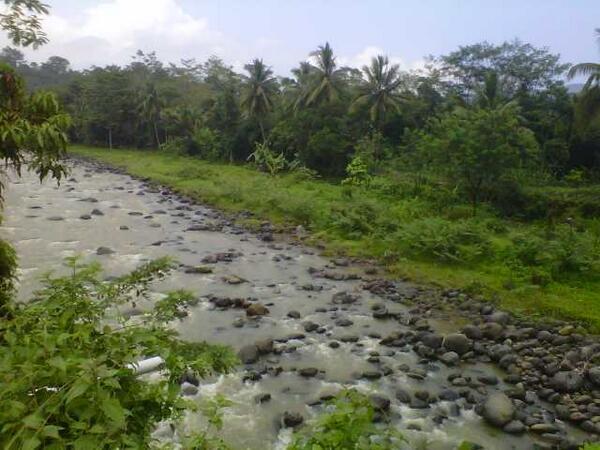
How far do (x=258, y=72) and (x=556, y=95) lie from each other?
2433 cm

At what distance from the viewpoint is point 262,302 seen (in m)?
14.1

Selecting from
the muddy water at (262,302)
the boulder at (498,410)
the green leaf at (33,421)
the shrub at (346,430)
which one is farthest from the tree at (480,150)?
the green leaf at (33,421)

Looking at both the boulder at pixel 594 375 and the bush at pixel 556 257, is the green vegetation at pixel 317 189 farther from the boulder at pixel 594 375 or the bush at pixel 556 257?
the boulder at pixel 594 375

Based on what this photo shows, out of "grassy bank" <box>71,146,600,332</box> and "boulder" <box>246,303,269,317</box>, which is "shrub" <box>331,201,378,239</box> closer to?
"grassy bank" <box>71,146,600,332</box>

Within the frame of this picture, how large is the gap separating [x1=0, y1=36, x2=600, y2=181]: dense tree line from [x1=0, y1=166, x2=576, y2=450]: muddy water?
46.6ft

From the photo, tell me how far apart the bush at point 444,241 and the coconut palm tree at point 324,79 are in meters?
22.0

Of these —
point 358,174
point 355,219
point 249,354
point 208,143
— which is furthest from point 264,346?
point 208,143

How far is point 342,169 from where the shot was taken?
39.9m

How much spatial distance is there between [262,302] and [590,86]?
2382cm

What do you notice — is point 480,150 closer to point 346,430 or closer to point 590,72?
point 590,72

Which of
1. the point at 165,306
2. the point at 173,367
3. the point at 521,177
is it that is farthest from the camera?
the point at 521,177

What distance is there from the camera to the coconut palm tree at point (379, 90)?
35.5 m

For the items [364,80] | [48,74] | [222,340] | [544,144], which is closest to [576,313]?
[222,340]

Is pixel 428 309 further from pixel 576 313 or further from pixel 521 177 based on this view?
pixel 521 177
